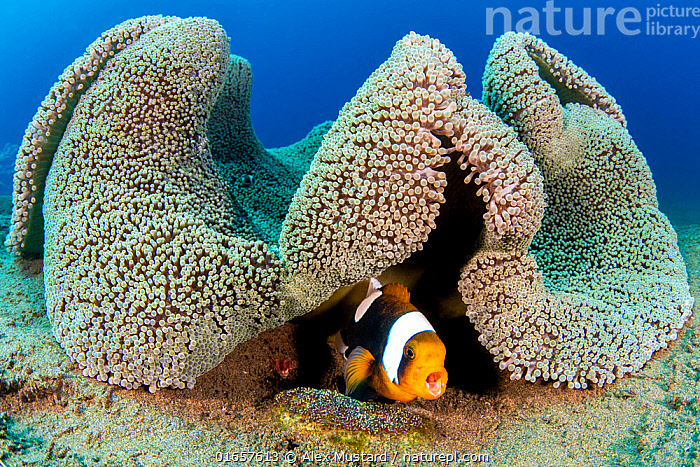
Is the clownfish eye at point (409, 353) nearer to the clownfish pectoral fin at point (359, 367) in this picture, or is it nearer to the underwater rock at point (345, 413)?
the clownfish pectoral fin at point (359, 367)

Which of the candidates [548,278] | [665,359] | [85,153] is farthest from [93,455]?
[665,359]

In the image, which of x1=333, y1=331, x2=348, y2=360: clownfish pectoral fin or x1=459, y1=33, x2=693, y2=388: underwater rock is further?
x1=333, y1=331, x2=348, y2=360: clownfish pectoral fin

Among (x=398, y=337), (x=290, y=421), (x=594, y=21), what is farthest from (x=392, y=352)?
(x=594, y=21)

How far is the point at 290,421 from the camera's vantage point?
1386 mm

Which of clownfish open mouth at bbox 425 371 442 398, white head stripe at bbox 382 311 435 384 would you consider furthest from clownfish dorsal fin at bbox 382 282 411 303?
clownfish open mouth at bbox 425 371 442 398

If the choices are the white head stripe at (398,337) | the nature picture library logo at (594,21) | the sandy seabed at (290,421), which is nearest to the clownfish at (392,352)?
the white head stripe at (398,337)

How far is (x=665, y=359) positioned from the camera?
5.19 ft

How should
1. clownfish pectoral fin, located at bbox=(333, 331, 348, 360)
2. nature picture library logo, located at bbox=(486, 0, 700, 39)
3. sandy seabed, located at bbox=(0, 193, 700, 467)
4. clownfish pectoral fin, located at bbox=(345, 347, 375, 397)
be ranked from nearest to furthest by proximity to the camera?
sandy seabed, located at bbox=(0, 193, 700, 467)
clownfish pectoral fin, located at bbox=(345, 347, 375, 397)
clownfish pectoral fin, located at bbox=(333, 331, 348, 360)
nature picture library logo, located at bbox=(486, 0, 700, 39)

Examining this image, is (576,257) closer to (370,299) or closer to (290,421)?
(370,299)

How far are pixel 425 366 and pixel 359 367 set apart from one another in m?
0.31

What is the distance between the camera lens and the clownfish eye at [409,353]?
1269 millimetres

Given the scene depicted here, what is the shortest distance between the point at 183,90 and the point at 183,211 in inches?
21.3

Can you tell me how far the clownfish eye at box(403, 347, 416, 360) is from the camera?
1.27 meters

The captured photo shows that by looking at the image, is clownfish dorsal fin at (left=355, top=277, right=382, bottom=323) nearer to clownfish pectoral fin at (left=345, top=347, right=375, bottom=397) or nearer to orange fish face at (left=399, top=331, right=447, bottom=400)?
clownfish pectoral fin at (left=345, top=347, right=375, bottom=397)
